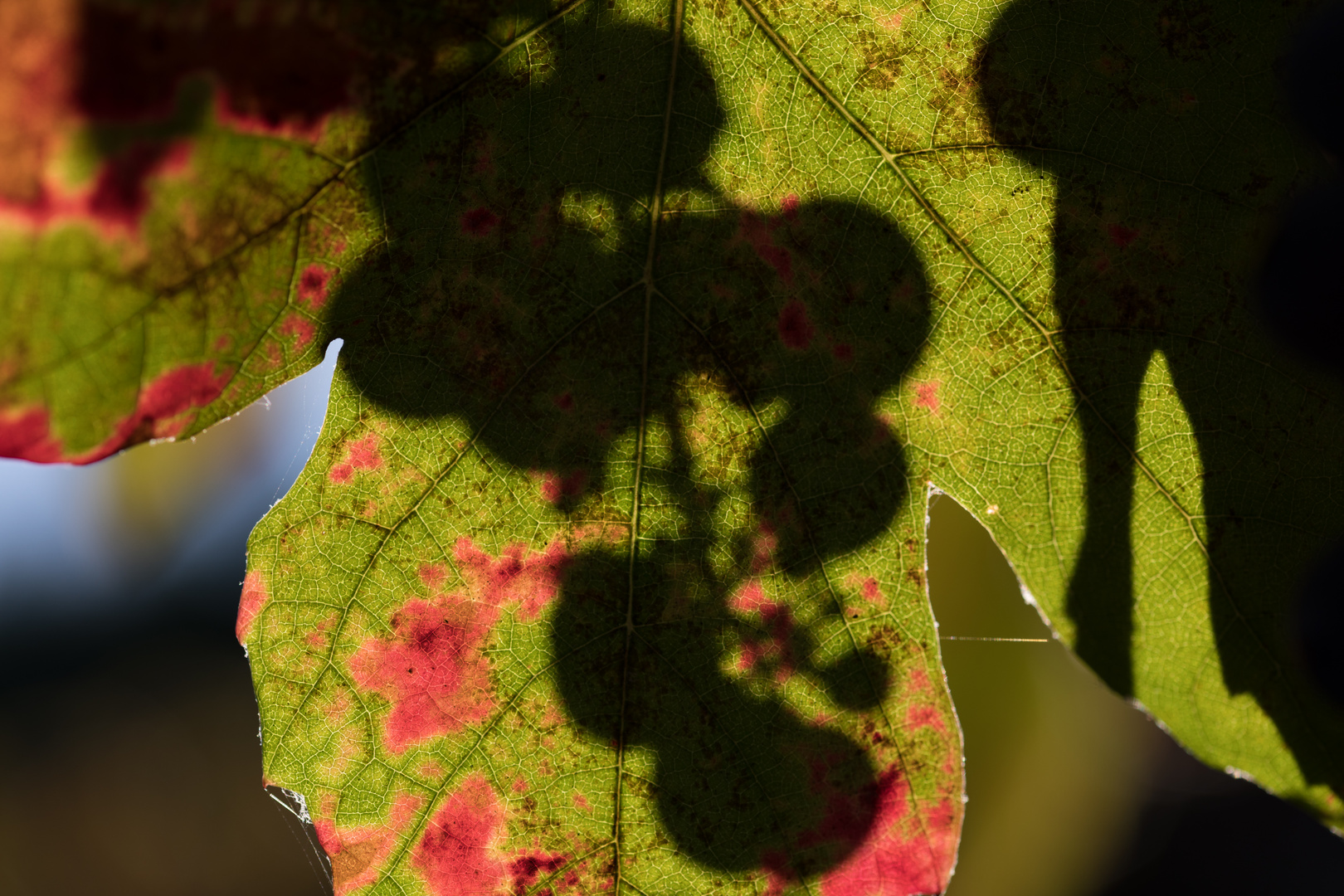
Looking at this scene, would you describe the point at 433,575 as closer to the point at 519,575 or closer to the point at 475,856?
the point at 519,575

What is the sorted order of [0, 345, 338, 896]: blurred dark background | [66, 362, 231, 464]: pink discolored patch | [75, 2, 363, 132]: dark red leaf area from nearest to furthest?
[75, 2, 363, 132]: dark red leaf area
[66, 362, 231, 464]: pink discolored patch
[0, 345, 338, 896]: blurred dark background

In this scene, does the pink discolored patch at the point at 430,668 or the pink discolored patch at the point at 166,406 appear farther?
the pink discolored patch at the point at 430,668

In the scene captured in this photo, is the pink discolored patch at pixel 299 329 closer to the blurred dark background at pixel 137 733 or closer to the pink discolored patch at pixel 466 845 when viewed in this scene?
the pink discolored patch at pixel 466 845

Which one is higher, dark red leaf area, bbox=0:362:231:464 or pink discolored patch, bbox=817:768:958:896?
dark red leaf area, bbox=0:362:231:464

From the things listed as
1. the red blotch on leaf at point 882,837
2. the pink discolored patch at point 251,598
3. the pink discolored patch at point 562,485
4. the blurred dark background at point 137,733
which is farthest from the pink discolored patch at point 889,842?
the blurred dark background at point 137,733

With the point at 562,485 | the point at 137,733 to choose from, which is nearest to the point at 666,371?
the point at 562,485

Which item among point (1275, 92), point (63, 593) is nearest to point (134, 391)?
point (1275, 92)

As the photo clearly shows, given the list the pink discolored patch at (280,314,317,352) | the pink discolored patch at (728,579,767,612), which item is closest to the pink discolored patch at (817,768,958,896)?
the pink discolored patch at (728,579,767,612)

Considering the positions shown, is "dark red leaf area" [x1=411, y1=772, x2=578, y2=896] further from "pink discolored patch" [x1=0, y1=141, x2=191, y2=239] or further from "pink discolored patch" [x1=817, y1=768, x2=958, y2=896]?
"pink discolored patch" [x1=0, y1=141, x2=191, y2=239]
